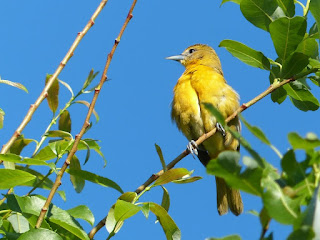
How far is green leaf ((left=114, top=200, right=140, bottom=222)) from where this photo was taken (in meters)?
1.95

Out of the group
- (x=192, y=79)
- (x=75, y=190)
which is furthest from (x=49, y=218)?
(x=192, y=79)

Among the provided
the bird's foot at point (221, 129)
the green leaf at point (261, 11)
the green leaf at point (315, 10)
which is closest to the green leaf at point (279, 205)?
the green leaf at point (315, 10)

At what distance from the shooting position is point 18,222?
2188mm

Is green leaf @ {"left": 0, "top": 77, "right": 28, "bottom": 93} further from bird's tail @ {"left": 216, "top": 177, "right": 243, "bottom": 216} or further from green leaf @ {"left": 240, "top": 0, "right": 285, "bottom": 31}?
bird's tail @ {"left": 216, "top": 177, "right": 243, "bottom": 216}

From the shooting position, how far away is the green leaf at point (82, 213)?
7.18 ft

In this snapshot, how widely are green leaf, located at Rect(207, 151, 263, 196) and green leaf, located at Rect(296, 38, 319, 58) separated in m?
1.54

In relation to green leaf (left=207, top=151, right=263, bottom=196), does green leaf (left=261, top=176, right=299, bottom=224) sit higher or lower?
lower

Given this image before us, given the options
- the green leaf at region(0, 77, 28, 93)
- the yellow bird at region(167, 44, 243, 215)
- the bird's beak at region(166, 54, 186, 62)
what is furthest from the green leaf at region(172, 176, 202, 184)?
the bird's beak at region(166, 54, 186, 62)

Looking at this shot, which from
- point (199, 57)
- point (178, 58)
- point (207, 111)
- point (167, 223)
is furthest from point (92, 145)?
point (178, 58)

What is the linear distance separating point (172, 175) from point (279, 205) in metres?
1.29

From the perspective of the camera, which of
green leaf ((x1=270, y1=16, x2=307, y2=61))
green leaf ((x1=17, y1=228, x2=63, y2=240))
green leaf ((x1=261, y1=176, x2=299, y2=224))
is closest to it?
green leaf ((x1=261, y1=176, x2=299, y2=224))

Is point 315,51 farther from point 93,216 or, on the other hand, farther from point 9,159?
point 9,159

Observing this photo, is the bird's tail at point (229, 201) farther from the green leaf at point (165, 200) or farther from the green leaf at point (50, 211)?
the green leaf at point (50, 211)

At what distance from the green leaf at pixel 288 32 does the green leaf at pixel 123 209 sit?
3.28ft
